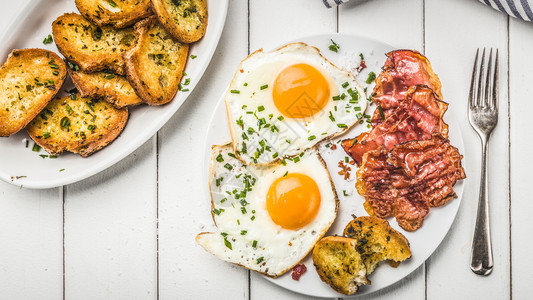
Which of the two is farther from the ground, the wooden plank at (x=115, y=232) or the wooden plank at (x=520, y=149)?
the wooden plank at (x=520, y=149)

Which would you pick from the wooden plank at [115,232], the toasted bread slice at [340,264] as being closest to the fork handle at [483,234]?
the toasted bread slice at [340,264]

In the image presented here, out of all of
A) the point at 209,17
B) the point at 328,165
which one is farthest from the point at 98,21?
the point at 328,165

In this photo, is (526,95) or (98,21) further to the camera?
(526,95)

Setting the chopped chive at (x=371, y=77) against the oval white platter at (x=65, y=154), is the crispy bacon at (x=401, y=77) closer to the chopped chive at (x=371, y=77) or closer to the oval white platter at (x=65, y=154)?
the chopped chive at (x=371, y=77)

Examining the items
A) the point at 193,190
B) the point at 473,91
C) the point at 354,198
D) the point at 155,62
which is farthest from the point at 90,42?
the point at 473,91

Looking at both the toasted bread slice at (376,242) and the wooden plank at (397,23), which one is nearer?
the toasted bread slice at (376,242)

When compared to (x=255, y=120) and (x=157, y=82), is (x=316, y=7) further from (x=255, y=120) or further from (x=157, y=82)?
(x=157, y=82)

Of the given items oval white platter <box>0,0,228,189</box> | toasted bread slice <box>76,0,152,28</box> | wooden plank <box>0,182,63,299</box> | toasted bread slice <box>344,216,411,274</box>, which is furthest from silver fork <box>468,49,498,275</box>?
wooden plank <box>0,182,63,299</box>
